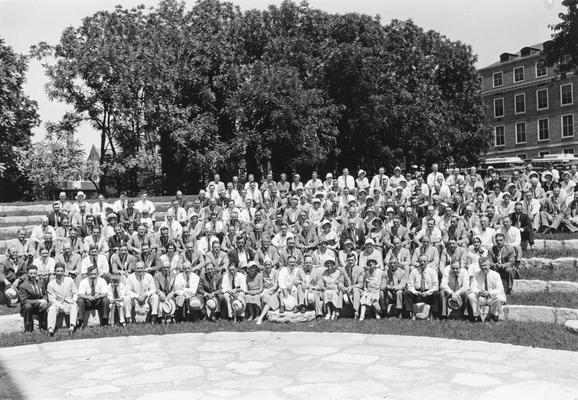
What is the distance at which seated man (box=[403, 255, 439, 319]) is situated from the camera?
11211mm

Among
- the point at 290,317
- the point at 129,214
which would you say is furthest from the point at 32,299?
the point at 290,317

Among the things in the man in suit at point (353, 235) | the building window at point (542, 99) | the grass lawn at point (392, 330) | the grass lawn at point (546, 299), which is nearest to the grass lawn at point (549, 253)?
the grass lawn at point (546, 299)

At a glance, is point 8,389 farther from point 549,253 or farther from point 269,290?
point 549,253

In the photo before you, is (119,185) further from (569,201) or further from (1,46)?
(569,201)

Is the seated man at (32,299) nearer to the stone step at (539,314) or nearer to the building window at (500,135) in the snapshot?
the stone step at (539,314)

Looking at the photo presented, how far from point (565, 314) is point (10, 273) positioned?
11126 mm

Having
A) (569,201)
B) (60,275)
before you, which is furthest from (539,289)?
(60,275)

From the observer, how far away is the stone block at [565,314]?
1005cm

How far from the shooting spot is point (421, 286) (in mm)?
11359

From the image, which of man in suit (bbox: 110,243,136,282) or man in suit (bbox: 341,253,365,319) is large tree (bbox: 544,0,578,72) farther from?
man in suit (bbox: 110,243,136,282)

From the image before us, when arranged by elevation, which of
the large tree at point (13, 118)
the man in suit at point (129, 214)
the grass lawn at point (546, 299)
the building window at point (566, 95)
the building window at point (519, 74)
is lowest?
the grass lawn at point (546, 299)

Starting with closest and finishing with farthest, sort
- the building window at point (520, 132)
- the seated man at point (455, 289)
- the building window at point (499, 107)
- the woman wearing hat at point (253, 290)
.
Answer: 1. the seated man at point (455, 289)
2. the woman wearing hat at point (253, 290)
3. the building window at point (520, 132)
4. the building window at point (499, 107)

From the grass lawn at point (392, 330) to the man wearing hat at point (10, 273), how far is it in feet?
5.20

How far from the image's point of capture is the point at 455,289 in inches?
437
